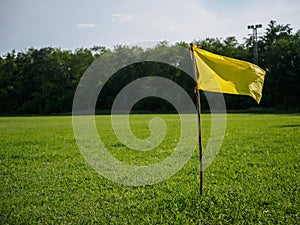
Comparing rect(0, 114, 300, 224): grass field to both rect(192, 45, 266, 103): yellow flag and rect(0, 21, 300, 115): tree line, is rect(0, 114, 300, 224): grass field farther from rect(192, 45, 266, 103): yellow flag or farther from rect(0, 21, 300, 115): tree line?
rect(0, 21, 300, 115): tree line

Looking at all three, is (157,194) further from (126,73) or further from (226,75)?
(126,73)

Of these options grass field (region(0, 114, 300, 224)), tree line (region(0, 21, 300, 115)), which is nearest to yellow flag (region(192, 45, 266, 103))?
grass field (region(0, 114, 300, 224))

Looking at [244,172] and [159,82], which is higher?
[159,82]

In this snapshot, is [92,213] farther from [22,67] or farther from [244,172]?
[22,67]

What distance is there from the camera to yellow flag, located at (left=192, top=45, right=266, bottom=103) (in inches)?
203

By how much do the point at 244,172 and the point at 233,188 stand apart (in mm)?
1427

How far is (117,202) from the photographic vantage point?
559 centimetres

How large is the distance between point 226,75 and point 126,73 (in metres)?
50.4

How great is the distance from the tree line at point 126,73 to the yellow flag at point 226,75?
4134cm

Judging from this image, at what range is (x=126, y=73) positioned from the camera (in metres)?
55.1

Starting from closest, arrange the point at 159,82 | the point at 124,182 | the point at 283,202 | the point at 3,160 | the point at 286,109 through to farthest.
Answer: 1. the point at 283,202
2. the point at 124,182
3. the point at 3,160
4. the point at 286,109
5. the point at 159,82

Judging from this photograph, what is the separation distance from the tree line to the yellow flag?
41337 mm

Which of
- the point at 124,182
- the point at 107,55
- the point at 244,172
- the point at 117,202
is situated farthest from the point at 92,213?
the point at 107,55

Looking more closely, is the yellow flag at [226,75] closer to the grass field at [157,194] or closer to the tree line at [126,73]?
the grass field at [157,194]
